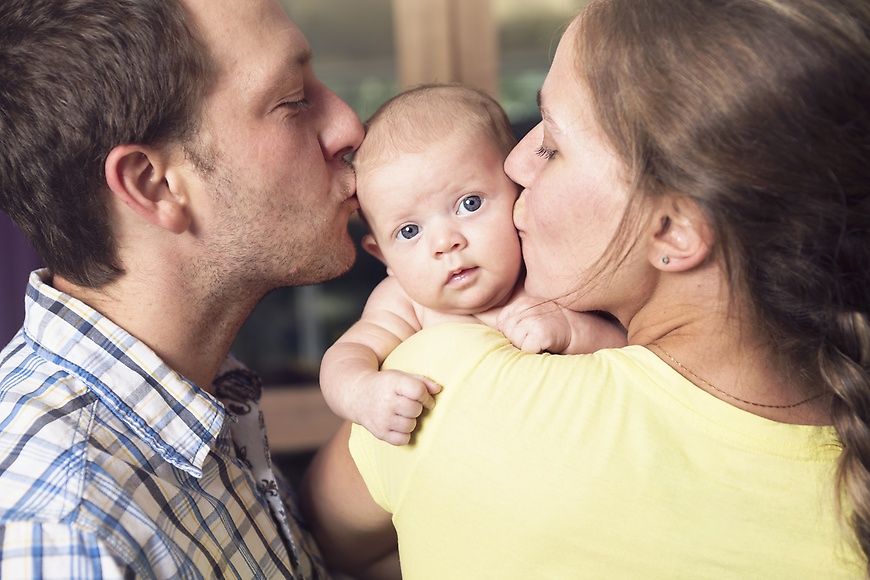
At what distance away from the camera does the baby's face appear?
1357 mm

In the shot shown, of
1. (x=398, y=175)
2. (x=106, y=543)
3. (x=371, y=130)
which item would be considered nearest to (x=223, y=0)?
(x=371, y=130)

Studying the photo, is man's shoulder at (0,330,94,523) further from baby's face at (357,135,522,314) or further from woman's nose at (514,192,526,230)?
woman's nose at (514,192,526,230)

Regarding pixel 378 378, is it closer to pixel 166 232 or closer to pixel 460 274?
pixel 460 274

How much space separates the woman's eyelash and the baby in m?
0.14

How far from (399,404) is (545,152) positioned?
1.37ft

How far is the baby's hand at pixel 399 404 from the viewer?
1076mm

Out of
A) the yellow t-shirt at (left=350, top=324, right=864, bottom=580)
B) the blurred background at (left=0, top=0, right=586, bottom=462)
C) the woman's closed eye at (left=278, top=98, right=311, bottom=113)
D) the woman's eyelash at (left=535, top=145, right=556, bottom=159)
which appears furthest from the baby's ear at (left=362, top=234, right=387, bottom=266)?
the blurred background at (left=0, top=0, right=586, bottom=462)

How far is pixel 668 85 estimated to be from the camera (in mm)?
980

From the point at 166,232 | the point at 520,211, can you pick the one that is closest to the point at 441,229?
the point at 520,211

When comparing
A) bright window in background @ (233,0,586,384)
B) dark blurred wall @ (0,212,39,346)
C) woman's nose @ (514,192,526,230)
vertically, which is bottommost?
dark blurred wall @ (0,212,39,346)

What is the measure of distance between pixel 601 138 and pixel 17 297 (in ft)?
7.55

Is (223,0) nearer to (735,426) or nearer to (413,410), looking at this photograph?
(413,410)

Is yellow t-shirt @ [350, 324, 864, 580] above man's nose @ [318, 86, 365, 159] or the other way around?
the other way around

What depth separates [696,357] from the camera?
1045 millimetres
